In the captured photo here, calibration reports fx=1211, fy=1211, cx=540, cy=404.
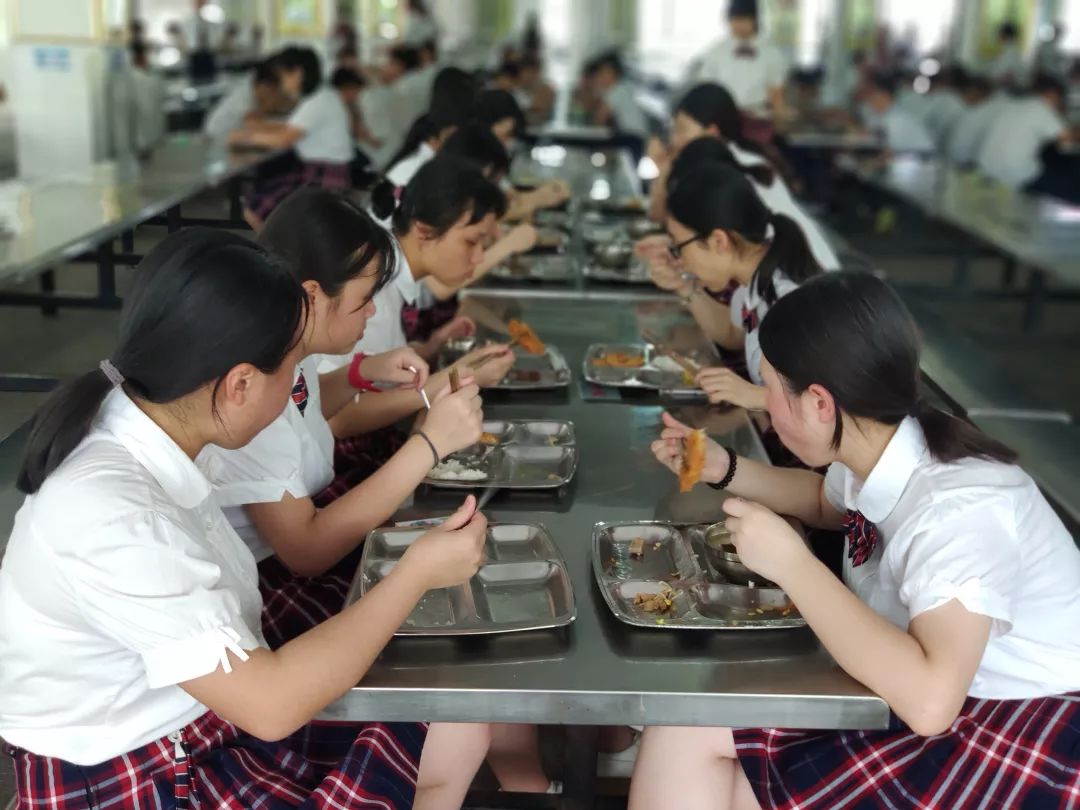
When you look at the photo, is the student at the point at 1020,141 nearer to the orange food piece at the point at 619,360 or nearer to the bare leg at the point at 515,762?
the orange food piece at the point at 619,360

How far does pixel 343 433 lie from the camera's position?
Result: 2457 mm

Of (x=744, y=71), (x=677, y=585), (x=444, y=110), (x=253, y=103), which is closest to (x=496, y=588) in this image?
(x=677, y=585)

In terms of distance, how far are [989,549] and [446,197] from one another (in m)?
1.62

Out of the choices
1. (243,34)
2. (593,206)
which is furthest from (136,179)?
(243,34)

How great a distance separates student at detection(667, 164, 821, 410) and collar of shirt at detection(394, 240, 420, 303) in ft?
2.10

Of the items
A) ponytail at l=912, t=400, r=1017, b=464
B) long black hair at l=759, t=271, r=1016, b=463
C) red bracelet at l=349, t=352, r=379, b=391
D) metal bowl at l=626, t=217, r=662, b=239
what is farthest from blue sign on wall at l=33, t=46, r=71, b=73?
ponytail at l=912, t=400, r=1017, b=464

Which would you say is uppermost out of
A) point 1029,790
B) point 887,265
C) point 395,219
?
point 395,219

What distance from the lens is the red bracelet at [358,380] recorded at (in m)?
2.49

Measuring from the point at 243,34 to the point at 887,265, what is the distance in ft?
39.6

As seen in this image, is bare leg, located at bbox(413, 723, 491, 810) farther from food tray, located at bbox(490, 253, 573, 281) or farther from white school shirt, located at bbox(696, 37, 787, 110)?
white school shirt, located at bbox(696, 37, 787, 110)

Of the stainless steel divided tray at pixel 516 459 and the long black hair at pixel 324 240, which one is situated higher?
the long black hair at pixel 324 240

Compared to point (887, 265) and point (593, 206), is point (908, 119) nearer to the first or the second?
point (887, 265)

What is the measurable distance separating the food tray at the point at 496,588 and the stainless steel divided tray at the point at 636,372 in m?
0.86

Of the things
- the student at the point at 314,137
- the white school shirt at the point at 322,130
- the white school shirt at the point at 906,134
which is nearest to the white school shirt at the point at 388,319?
the student at the point at 314,137
